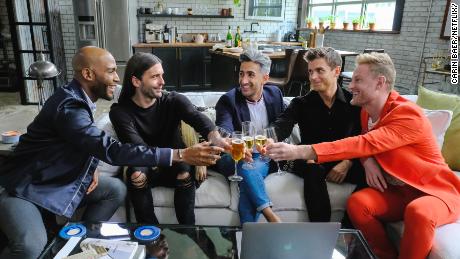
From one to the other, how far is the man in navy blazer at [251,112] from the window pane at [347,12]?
4894 mm

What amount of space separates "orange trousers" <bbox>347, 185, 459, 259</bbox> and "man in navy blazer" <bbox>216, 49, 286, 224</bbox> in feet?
1.56

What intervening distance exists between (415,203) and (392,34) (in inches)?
184

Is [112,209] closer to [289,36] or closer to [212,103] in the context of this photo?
[212,103]

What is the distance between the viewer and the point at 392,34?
18.4 feet

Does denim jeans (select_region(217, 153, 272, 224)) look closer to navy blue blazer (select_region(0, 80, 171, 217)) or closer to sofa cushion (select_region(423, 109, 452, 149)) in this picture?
navy blue blazer (select_region(0, 80, 171, 217))

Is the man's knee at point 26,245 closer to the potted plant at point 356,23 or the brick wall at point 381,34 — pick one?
the brick wall at point 381,34

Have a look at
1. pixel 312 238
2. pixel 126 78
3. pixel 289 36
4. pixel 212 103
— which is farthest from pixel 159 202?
pixel 289 36

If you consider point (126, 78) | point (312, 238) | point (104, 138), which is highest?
point (126, 78)

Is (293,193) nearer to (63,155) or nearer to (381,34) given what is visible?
(63,155)

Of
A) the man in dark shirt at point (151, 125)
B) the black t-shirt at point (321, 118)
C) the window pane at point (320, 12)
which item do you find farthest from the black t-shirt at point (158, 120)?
the window pane at point (320, 12)

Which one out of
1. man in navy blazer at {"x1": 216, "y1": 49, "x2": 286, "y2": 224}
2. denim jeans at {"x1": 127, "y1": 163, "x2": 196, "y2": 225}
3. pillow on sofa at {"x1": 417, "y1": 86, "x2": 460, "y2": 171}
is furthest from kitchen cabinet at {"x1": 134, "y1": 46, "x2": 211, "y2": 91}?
pillow on sofa at {"x1": 417, "y1": 86, "x2": 460, "y2": 171}

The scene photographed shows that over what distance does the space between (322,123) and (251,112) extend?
45cm

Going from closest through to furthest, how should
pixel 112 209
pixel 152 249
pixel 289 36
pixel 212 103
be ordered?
pixel 152 249 < pixel 112 209 < pixel 212 103 < pixel 289 36

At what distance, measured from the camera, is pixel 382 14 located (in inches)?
234
